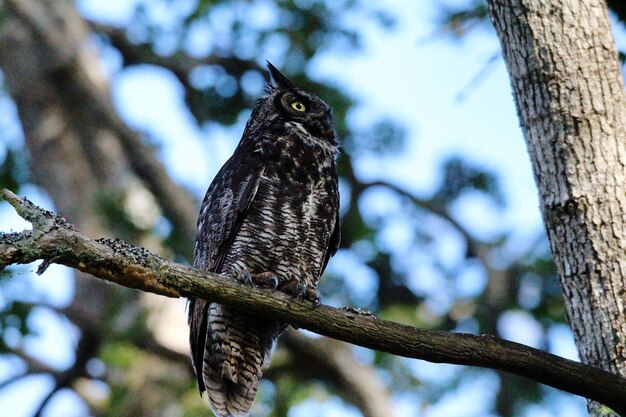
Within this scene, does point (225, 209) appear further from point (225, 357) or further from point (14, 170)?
point (14, 170)

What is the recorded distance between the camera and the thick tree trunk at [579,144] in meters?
3.14

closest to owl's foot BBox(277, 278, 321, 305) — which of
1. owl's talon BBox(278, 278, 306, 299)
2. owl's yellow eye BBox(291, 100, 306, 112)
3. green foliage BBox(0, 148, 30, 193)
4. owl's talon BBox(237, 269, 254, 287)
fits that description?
owl's talon BBox(278, 278, 306, 299)

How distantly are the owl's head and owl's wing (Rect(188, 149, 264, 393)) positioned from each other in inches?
20.1

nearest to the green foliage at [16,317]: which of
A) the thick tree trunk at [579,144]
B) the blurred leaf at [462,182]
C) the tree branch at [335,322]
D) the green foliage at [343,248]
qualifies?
the green foliage at [343,248]

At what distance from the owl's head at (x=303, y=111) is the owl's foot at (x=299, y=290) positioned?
1.04 metres

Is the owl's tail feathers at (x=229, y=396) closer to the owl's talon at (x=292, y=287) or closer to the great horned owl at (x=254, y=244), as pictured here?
the great horned owl at (x=254, y=244)

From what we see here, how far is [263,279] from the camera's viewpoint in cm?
402

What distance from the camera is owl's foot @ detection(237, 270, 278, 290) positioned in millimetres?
3963

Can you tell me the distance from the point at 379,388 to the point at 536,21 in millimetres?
4746

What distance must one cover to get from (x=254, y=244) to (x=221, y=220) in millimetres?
223

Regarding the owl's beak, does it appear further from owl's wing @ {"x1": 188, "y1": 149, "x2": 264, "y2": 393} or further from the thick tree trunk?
the thick tree trunk

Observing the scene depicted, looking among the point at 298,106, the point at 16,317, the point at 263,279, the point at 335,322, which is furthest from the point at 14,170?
the point at 335,322

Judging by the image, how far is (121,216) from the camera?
26.6ft

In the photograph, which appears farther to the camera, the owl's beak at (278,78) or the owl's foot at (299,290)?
the owl's beak at (278,78)
